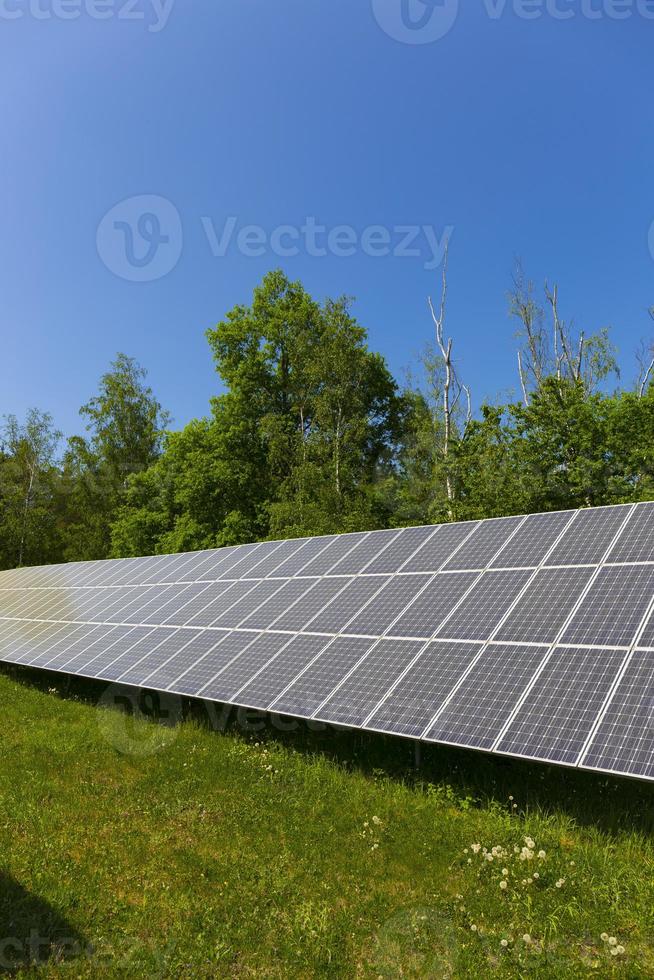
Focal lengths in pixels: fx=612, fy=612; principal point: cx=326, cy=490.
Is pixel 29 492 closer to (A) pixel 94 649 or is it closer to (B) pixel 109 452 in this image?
(B) pixel 109 452

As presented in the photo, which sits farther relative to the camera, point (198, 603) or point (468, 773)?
point (198, 603)

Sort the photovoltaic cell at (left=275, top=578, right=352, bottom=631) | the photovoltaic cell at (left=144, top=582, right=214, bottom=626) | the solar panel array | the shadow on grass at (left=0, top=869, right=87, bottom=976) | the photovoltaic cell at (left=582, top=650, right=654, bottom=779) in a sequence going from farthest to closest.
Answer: the photovoltaic cell at (left=144, top=582, right=214, bottom=626) → the photovoltaic cell at (left=275, top=578, right=352, bottom=631) → the solar panel array → the photovoltaic cell at (left=582, top=650, right=654, bottom=779) → the shadow on grass at (left=0, top=869, right=87, bottom=976)

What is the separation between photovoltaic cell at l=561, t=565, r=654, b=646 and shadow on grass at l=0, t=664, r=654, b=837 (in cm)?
168

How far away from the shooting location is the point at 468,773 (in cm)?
865

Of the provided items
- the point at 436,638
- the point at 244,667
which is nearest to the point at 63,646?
the point at 244,667

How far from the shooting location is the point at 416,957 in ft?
17.7

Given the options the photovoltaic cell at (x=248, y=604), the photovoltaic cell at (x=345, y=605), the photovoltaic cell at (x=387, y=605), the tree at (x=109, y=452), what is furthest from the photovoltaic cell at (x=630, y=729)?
the tree at (x=109, y=452)

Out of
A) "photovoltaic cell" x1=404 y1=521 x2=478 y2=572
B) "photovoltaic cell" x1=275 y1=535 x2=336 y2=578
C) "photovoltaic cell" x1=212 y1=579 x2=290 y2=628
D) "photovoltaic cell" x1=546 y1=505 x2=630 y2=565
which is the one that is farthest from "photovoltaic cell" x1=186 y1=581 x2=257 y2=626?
"photovoltaic cell" x1=546 y1=505 x2=630 y2=565

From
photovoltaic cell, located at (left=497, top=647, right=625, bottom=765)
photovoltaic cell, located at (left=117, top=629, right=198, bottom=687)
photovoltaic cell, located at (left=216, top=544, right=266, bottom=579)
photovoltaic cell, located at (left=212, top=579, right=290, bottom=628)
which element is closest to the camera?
photovoltaic cell, located at (left=497, top=647, right=625, bottom=765)

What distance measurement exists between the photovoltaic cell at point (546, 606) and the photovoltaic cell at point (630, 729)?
1.29m

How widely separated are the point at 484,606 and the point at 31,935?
6919mm

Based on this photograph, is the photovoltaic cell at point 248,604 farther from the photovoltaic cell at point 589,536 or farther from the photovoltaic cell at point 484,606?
the photovoltaic cell at point 589,536

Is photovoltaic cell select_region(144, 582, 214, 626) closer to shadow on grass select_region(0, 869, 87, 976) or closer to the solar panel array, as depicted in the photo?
the solar panel array

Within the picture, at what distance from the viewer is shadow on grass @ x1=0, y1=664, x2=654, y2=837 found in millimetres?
7344
